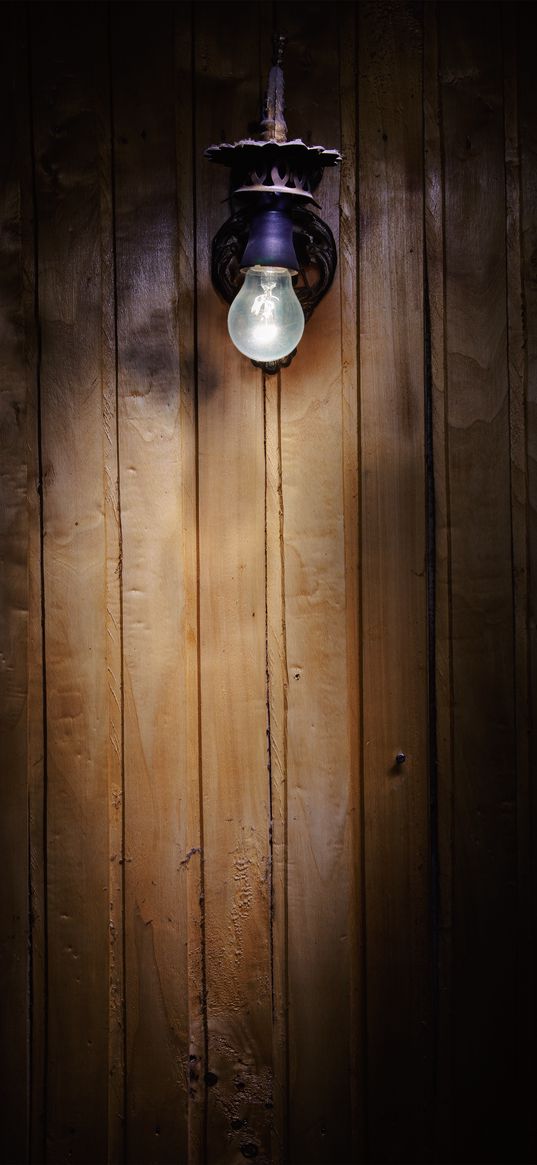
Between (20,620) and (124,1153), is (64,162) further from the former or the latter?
(124,1153)

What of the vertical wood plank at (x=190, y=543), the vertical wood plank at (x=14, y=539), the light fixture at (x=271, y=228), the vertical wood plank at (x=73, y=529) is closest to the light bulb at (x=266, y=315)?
the light fixture at (x=271, y=228)

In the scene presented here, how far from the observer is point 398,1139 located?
1.74m

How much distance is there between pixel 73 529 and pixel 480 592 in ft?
3.48

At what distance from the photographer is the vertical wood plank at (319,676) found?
5.66 feet

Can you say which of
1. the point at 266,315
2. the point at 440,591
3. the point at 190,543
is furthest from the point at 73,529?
the point at 440,591

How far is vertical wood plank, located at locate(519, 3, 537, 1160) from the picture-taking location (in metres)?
1.76

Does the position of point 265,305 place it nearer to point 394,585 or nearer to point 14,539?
point 394,585

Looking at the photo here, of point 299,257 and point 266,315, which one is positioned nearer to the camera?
point 266,315

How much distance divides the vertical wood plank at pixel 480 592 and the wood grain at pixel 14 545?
1090mm

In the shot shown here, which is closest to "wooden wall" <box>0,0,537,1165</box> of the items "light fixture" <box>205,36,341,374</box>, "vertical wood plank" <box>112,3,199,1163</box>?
"vertical wood plank" <box>112,3,199,1163</box>

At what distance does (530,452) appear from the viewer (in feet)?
5.85

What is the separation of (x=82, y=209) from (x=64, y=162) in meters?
0.13

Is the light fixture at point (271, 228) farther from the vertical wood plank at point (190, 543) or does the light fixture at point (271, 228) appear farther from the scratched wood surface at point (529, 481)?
the scratched wood surface at point (529, 481)

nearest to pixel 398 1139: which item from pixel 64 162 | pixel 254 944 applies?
pixel 254 944
